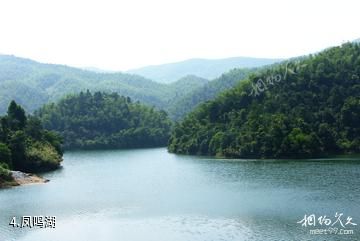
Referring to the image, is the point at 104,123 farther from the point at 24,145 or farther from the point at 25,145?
the point at 24,145

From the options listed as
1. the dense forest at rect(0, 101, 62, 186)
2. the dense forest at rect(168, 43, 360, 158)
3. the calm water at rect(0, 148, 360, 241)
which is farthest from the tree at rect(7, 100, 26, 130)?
the dense forest at rect(168, 43, 360, 158)

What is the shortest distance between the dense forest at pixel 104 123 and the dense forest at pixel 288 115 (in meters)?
34.4

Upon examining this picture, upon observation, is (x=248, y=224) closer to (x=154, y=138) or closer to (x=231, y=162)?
(x=231, y=162)

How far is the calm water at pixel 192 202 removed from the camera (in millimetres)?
40219

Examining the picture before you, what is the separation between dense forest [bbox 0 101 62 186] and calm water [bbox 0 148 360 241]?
399 centimetres

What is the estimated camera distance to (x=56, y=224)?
145ft

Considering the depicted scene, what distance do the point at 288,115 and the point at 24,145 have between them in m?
43.9

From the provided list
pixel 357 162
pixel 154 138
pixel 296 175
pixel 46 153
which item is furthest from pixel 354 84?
pixel 154 138

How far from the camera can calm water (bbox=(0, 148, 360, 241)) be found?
132 feet

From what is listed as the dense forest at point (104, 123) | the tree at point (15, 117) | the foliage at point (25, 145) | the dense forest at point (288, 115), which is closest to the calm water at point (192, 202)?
the foliage at point (25, 145)

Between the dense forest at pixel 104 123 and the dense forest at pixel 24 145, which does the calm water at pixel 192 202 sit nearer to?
the dense forest at pixel 24 145

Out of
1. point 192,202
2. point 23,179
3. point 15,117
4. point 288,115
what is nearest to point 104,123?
point 288,115

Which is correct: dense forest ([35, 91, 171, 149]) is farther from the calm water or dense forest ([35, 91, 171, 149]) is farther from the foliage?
the calm water

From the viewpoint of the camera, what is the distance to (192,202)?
171ft
